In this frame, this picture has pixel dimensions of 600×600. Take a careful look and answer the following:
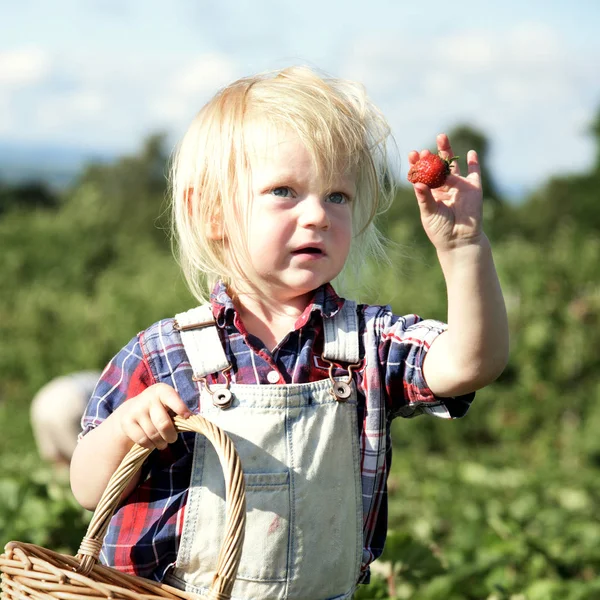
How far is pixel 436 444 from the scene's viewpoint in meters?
6.73

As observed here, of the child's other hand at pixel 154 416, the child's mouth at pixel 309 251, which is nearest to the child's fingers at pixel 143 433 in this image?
the child's other hand at pixel 154 416

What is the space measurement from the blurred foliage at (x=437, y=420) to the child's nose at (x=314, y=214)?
46 cm

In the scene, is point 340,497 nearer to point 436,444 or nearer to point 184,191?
point 184,191

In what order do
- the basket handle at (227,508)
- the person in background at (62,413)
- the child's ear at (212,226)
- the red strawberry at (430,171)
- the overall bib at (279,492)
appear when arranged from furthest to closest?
the person in background at (62,413) → the child's ear at (212,226) → the overall bib at (279,492) → the red strawberry at (430,171) → the basket handle at (227,508)

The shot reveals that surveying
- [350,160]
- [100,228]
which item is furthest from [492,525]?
[100,228]

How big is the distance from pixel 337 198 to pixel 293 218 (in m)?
0.14

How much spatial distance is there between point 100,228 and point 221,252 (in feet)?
30.1

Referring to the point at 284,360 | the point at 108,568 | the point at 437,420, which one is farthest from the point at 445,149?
the point at 437,420

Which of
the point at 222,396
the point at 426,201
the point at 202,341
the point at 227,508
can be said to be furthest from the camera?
the point at 202,341

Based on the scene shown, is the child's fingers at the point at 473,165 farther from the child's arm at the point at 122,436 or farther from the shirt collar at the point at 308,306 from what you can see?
the child's arm at the point at 122,436

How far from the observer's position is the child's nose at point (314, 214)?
2.00 m

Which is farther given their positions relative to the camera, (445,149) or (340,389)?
(340,389)

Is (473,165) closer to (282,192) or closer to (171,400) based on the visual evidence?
(282,192)

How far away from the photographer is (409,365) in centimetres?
205
